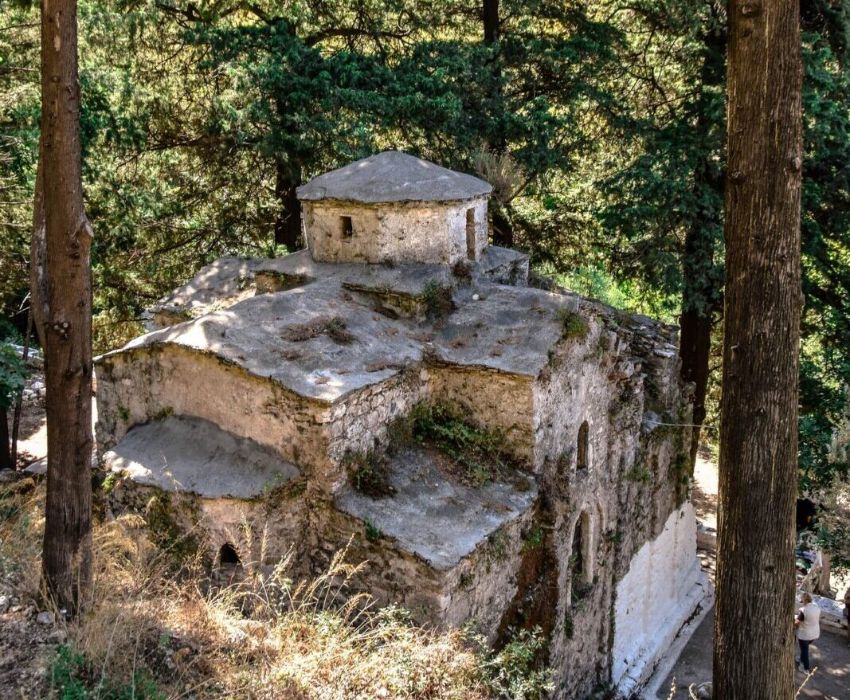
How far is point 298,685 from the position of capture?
585cm

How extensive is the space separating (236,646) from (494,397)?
14.0ft

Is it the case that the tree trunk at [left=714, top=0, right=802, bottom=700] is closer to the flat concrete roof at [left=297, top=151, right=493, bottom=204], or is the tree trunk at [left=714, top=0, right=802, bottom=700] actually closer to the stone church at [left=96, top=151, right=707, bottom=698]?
the stone church at [left=96, top=151, right=707, bottom=698]

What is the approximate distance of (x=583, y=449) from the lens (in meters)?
10.5

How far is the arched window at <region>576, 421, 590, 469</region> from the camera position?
10.5 meters

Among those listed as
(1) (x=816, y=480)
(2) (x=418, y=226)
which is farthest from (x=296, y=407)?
(1) (x=816, y=480)

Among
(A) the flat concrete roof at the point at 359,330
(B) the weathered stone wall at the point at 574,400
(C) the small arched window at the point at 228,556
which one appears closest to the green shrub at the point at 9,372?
(A) the flat concrete roof at the point at 359,330

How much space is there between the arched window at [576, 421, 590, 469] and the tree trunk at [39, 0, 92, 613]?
6238 millimetres

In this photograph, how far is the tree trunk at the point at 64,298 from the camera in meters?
6.01

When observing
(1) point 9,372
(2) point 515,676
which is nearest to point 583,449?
(2) point 515,676

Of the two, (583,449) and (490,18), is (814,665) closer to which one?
(583,449)

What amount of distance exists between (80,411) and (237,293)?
657 centimetres

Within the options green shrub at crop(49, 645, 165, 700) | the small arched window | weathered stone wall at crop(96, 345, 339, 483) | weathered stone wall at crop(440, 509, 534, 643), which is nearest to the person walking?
weathered stone wall at crop(440, 509, 534, 643)

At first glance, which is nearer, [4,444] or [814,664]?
[814,664]

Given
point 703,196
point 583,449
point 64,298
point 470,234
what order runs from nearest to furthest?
point 64,298 < point 583,449 < point 470,234 < point 703,196
